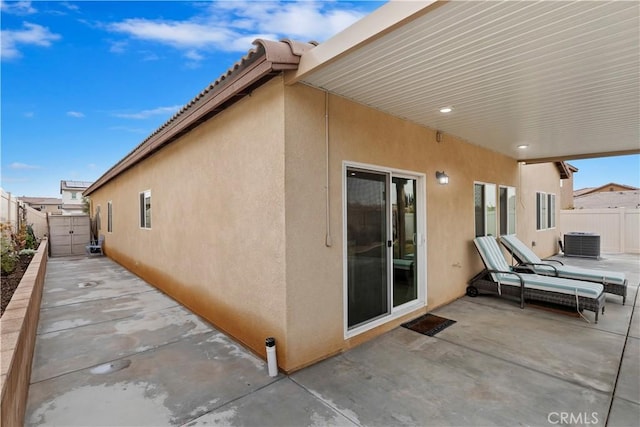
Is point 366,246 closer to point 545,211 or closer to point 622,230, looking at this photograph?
point 545,211

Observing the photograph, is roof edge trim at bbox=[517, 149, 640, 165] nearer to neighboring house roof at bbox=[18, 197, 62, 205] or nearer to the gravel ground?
the gravel ground

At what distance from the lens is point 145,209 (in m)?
8.06

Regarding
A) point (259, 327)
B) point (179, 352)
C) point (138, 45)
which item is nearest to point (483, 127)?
point (259, 327)

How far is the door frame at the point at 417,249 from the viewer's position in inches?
154

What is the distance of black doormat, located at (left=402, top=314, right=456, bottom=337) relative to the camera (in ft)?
14.7

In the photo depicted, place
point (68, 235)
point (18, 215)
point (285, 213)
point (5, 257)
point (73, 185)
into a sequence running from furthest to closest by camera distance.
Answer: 1. point (73, 185)
2. point (68, 235)
3. point (18, 215)
4. point (5, 257)
5. point (285, 213)

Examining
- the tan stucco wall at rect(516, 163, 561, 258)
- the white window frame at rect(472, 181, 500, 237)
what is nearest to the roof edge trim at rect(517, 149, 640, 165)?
the tan stucco wall at rect(516, 163, 561, 258)

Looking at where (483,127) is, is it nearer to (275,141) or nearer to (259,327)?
(275,141)

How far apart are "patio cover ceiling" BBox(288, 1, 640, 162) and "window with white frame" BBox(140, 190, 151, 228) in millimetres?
6188

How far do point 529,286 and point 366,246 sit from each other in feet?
11.5

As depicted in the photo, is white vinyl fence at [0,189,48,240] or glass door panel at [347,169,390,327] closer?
glass door panel at [347,169,390,327]

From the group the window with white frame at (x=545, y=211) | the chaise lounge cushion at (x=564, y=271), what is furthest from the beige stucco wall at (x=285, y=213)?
the window with white frame at (x=545, y=211)

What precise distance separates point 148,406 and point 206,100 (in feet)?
12.0

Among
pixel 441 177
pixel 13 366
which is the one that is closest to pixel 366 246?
Result: pixel 441 177
